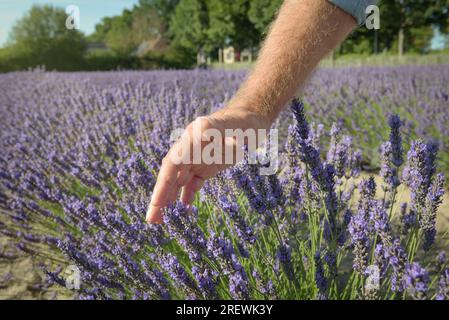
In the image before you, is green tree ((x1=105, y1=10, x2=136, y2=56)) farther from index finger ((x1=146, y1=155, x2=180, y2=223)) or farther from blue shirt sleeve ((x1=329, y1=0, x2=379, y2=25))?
index finger ((x1=146, y1=155, x2=180, y2=223))

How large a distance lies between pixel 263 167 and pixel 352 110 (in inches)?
137

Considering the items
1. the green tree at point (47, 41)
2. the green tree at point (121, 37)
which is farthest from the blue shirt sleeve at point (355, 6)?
the green tree at point (121, 37)

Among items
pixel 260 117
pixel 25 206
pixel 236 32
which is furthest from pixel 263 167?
pixel 236 32

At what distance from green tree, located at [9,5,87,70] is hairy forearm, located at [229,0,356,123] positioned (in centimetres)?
1359

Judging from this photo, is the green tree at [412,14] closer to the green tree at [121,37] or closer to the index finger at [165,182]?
the green tree at [121,37]

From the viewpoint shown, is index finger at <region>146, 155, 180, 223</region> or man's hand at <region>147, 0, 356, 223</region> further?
man's hand at <region>147, 0, 356, 223</region>

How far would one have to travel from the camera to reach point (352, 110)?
4.59 metres

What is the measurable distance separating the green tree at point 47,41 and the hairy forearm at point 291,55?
44.6 ft

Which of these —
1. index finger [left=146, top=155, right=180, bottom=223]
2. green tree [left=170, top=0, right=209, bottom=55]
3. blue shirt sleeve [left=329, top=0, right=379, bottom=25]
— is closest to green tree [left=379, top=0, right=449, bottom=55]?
green tree [left=170, top=0, right=209, bottom=55]

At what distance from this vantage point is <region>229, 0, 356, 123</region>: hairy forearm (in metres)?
1.14

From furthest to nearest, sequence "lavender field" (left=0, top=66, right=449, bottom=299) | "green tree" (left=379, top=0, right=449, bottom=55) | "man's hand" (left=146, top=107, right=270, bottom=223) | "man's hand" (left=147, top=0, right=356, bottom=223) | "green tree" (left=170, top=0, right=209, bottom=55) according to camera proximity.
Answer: "green tree" (left=170, top=0, right=209, bottom=55) → "green tree" (left=379, top=0, right=449, bottom=55) → "lavender field" (left=0, top=66, right=449, bottom=299) → "man's hand" (left=147, top=0, right=356, bottom=223) → "man's hand" (left=146, top=107, right=270, bottom=223)

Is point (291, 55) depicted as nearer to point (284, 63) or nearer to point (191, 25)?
point (284, 63)

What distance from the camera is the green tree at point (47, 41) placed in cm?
1377
